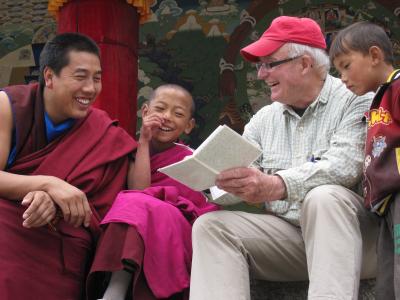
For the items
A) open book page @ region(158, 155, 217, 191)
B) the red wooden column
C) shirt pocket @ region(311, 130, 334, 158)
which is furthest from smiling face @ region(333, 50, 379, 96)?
the red wooden column

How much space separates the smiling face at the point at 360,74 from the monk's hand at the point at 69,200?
3.58 ft

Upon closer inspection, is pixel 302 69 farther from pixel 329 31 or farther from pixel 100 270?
pixel 329 31

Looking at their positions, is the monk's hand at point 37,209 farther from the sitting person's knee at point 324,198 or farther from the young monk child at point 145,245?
the sitting person's knee at point 324,198

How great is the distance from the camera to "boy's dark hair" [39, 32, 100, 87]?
2.94 meters

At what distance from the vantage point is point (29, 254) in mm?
2557

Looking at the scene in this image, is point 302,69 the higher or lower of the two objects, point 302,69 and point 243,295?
the higher

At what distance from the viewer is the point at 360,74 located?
8.23ft

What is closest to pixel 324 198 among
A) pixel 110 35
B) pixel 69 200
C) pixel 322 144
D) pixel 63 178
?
pixel 322 144

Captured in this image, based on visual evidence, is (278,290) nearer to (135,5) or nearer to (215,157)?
(215,157)

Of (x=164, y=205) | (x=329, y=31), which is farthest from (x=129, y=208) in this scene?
(x=329, y=31)

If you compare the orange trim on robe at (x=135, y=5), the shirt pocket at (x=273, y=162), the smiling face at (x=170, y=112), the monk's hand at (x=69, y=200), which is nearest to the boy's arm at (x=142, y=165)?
the smiling face at (x=170, y=112)

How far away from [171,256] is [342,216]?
29.8 inches

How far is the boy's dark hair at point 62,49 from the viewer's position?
2941 mm

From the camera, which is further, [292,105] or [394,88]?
[292,105]
